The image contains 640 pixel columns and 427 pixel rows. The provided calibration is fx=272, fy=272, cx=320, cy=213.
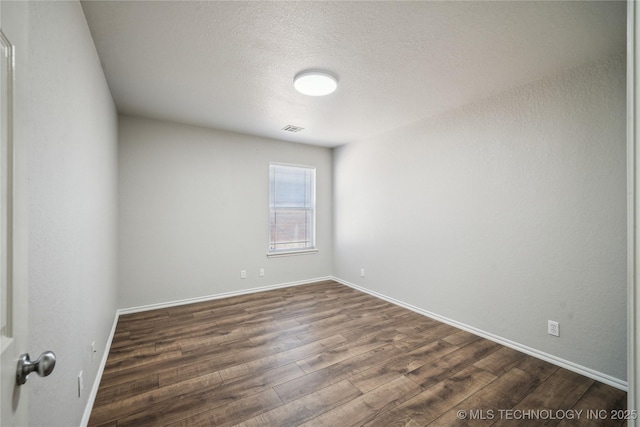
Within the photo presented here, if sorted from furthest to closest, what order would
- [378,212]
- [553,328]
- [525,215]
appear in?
[378,212], [525,215], [553,328]

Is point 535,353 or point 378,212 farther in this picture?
point 378,212

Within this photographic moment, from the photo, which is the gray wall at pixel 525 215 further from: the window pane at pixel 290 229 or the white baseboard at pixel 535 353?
the window pane at pixel 290 229

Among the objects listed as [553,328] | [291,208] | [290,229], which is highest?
[291,208]

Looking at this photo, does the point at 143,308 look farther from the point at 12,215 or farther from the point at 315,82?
the point at 12,215

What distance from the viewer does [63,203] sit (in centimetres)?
132

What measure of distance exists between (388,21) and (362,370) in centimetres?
259

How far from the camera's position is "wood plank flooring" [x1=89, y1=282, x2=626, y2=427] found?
1766 mm

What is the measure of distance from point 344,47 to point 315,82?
468 mm

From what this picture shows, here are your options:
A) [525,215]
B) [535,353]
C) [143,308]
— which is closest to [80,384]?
[143,308]

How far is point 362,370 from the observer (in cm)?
226

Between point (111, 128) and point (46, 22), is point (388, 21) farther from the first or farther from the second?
point (111, 128)

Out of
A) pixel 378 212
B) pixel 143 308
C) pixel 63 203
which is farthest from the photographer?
pixel 378 212

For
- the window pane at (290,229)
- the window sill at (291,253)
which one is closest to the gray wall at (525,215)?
the window sill at (291,253)

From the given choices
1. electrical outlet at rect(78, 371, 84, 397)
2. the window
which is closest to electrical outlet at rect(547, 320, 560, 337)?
the window
